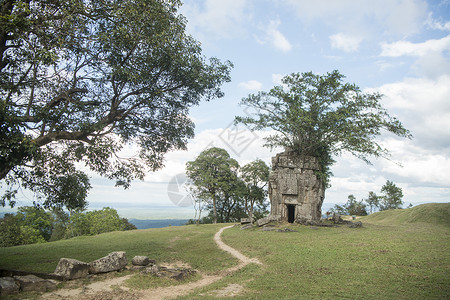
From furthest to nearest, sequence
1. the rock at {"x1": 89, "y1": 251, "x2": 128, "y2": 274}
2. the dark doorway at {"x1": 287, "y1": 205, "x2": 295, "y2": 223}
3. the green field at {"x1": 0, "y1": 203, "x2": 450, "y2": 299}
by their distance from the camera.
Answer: the dark doorway at {"x1": 287, "y1": 205, "x2": 295, "y2": 223} < the rock at {"x1": 89, "y1": 251, "x2": 128, "y2": 274} < the green field at {"x1": 0, "y1": 203, "x2": 450, "y2": 299}

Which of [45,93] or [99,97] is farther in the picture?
[99,97]

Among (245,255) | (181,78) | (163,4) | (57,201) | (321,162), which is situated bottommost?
(245,255)

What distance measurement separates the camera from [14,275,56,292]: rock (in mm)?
9773

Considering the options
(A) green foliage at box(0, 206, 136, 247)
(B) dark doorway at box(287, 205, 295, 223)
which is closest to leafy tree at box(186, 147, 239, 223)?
(B) dark doorway at box(287, 205, 295, 223)

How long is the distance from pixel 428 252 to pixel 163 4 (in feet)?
61.8

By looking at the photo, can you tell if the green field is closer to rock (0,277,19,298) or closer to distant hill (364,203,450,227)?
rock (0,277,19,298)

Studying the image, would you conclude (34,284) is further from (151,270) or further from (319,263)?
(319,263)

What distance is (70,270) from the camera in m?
11.2

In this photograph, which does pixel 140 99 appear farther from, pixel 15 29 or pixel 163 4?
pixel 15 29

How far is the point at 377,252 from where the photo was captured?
15.2m

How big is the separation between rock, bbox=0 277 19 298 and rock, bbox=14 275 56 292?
7.9 inches

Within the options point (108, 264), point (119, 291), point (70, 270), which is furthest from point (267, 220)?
point (70, 270)

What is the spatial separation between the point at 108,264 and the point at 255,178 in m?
34.0

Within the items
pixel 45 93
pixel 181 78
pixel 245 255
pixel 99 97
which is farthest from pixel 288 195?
pixel 45 93
